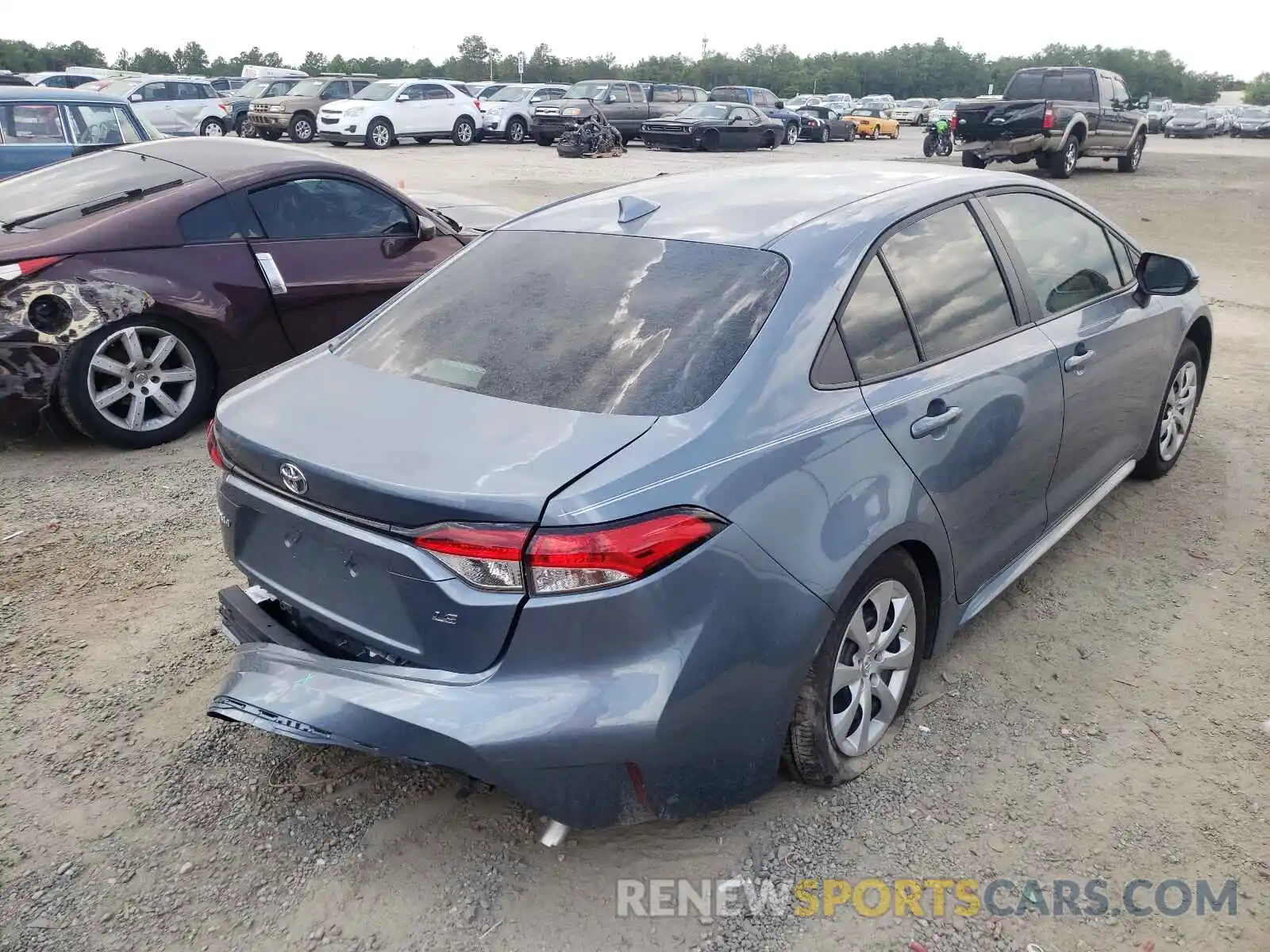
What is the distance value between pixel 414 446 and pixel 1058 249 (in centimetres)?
268

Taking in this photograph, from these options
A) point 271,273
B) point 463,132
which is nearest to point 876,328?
point 271,273

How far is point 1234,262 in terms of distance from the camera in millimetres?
11219

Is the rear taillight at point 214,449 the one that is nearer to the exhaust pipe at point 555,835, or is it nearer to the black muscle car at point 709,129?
the exhaust pipe at point 555,835

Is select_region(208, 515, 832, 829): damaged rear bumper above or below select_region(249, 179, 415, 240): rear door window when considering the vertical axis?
below

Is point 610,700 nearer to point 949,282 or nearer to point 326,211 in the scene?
point 949,282

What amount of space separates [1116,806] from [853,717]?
756mm

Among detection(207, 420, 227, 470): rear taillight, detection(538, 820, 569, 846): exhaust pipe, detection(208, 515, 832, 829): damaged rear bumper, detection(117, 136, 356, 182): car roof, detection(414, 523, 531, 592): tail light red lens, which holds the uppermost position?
detection(117, 136, 356, 182): car roof

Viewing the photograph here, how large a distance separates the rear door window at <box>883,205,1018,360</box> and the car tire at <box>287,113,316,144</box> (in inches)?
1032

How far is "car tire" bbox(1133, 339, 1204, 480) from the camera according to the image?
471 centimetres

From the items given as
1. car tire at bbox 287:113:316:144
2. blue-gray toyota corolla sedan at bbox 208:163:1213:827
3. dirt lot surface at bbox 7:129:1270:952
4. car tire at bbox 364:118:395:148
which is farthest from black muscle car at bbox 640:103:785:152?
blue-gray toyota corolla sedan at bbox 208:163:1213:827

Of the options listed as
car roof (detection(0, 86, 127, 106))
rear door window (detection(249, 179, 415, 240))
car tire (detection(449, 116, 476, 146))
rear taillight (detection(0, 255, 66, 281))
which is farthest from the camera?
car tire (detection(449, 116, 476, 146))

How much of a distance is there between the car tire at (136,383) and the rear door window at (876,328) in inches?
155

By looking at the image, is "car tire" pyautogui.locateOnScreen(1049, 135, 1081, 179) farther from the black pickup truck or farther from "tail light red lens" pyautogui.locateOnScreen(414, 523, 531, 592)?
"tail light red lens" pyautogui.locateOnScreen(414, 523, 531, 592)

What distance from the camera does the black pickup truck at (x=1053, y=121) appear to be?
18.2 meters
